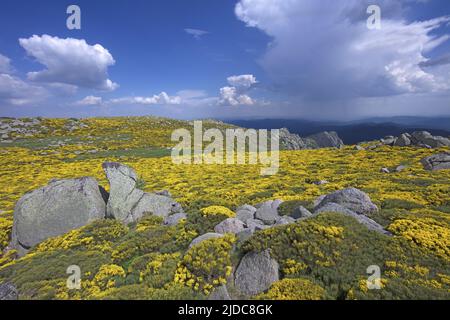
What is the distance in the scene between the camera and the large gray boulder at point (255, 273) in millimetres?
10867

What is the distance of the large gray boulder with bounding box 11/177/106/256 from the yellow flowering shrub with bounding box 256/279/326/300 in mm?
15893

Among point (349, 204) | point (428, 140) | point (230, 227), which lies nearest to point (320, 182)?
point (349, 204)

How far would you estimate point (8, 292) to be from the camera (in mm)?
11531

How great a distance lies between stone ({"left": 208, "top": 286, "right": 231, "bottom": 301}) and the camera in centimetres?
1048

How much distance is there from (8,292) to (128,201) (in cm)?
1032

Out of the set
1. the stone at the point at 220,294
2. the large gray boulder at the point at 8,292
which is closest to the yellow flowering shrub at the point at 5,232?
the large gray boulder at the point at 8,292

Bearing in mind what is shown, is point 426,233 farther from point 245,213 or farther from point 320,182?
point 320,182

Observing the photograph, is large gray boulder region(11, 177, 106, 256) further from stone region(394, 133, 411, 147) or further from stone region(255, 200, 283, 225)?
stone region(394, 133, 411, 147)

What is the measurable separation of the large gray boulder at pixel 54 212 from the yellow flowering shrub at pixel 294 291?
15.9m

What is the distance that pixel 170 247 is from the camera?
1512 cm

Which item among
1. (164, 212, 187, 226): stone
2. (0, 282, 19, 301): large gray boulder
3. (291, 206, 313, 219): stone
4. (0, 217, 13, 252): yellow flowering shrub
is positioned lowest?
(0, 217, 13, 252): yellow flowering shrub

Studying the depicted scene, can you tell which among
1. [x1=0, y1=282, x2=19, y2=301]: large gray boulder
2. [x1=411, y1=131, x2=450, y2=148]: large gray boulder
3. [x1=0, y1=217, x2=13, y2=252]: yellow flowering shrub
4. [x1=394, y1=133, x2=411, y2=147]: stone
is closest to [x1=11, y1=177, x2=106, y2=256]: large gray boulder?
[x1=0, y1=217, x2=13, y2=252]: yellow flowering shrub

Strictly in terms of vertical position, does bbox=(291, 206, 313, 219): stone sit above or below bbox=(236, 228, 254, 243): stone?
above
